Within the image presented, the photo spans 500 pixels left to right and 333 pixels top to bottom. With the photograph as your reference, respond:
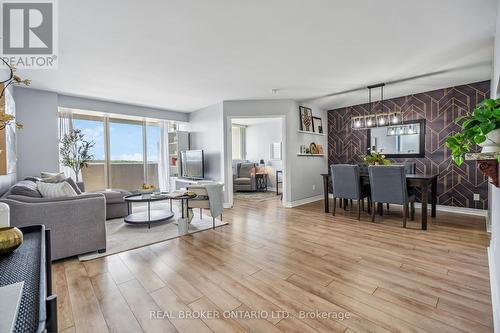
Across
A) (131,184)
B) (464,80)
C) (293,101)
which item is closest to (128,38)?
(293,101)

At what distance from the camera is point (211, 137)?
5.62 m

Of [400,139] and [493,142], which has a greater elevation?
[400,139]

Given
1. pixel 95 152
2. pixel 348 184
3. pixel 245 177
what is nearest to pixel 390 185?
pixel 348 184

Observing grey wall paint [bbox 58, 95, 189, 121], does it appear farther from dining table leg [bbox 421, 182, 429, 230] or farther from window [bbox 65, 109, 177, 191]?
dining table leg [bbox 421, 182, 429, 230]

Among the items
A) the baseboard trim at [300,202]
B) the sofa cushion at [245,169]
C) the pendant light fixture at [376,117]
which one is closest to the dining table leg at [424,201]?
the pendant light fixture at [376,117]

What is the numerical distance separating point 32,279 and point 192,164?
517 cm

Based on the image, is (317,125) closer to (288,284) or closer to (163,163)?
(163,163)

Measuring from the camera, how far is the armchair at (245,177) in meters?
7.39

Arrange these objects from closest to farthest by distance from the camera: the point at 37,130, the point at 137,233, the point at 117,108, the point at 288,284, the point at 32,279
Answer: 1. the point at 32,279
2. the point at 288,284
3. the point at 137,233
4. the point at 37,130
5. the point at 117,108

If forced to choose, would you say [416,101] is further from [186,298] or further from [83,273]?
[83,273]

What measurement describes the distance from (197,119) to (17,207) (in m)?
4.33

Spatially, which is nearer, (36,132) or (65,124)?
(36,132)

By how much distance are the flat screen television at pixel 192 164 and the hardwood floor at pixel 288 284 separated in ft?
8.92

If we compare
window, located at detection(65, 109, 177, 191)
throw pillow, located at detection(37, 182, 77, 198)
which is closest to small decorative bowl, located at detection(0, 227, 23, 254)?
throw pillow, located at detection(37, 182, 77, 198)
